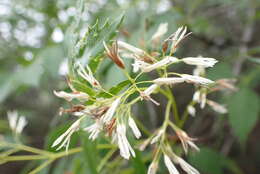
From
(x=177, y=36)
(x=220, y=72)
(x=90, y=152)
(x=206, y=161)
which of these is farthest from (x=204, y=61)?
(x=206, y=161)

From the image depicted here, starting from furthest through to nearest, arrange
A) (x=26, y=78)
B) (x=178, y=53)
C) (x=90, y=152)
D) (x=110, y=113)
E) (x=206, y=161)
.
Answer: (x=178, y=53), (x=206, y=161), (x=26, y=78), (x=90, y=152), (x=110, y=113)

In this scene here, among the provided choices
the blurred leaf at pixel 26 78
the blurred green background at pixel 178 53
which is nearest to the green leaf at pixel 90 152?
the blurred green background at pixel 178 53

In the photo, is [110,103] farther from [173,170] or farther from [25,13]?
[25,13]

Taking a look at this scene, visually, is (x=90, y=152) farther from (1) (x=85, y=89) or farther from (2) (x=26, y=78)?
(2) (x=26, y=78)

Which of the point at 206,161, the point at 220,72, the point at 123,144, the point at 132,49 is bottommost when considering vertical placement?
the point at 206,161

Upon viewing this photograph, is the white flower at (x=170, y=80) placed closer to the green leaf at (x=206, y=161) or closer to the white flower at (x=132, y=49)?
the white flower at (x=132, y=49)

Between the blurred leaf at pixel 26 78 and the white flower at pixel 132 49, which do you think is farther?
the blurred leaf at pixel 26 78

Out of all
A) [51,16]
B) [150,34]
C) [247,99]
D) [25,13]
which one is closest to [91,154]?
[150,34]
